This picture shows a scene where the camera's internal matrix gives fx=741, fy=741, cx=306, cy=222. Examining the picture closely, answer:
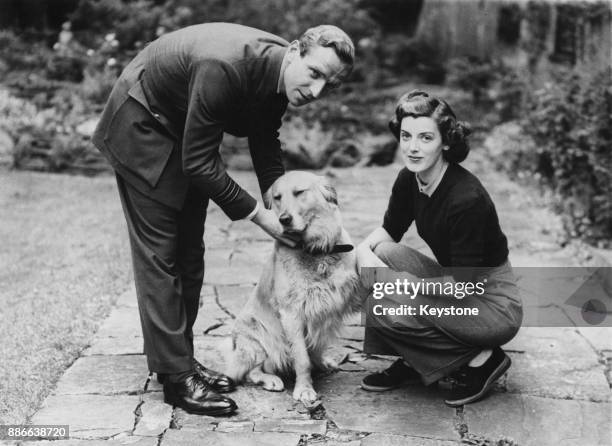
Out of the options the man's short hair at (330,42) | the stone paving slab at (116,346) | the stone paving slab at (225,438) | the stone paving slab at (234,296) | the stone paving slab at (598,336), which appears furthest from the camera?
the stone paving slab at (234,296)

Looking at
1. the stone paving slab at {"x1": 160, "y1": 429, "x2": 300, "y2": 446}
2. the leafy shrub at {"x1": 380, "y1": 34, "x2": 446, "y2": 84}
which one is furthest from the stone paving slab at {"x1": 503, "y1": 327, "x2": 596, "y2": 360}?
the leafy shrub at {"x1": 380, "y1": 34, "x2": 446, "y2": 84}

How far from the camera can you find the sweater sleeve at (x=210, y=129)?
2.92 m

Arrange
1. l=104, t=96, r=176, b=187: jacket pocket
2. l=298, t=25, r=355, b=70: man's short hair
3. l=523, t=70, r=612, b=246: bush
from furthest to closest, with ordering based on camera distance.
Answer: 1. l=523, t=70, r=612, b=246: bush
2. l=104, t=96, r=176, b=187: jacket pocket
3. l=298, t=25, r=355, b=70: man's short hair

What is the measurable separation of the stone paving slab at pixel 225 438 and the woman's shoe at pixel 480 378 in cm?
80

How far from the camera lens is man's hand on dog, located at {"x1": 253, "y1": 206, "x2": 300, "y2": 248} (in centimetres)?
322

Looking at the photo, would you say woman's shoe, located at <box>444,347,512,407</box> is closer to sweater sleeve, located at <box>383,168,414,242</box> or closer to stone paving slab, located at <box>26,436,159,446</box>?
sweater sleeve, located at <box>383,168,414,242</box>

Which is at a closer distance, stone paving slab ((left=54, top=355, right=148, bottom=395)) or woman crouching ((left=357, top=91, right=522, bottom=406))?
woman crouching ((left=357, top=91, right=522, bottom=406))

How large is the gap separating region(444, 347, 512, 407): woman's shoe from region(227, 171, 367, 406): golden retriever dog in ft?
1.99

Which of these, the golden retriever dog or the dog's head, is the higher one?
the dog's head

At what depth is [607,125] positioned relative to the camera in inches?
238

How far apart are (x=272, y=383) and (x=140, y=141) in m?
1.29

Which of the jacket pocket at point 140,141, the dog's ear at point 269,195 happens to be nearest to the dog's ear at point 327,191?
the dog's ear at point 269,195

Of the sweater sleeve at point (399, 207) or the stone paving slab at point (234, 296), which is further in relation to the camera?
the stone paving slab at point (234, 296)

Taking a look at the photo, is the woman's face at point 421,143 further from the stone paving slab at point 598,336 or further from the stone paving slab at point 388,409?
the stone paving slab at point 598,336
